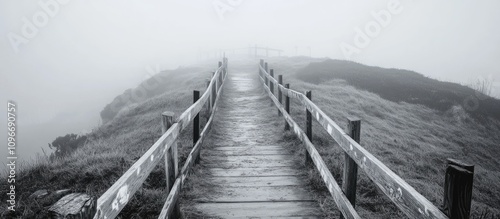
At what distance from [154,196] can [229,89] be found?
11.7m

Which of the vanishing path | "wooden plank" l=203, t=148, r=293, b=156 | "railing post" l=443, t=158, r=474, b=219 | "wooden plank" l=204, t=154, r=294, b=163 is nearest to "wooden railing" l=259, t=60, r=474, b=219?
"railing post" l=443, t=158, r=474, b=219

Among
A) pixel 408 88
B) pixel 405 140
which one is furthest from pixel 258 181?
pixel 408 88

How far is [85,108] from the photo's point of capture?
39.5 m

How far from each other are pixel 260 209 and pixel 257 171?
1.37 meters

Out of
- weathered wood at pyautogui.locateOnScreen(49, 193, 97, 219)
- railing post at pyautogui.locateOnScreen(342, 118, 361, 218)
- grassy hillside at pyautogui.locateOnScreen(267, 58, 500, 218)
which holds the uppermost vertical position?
weathered wood at pyautogui.locateOnScreen(49, 193, 97, 219)

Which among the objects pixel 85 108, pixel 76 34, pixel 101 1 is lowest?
pixel 85 108

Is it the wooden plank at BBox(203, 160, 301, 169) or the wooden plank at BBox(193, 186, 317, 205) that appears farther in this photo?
the wooden plank at BBox(203, 160, 301, 169)

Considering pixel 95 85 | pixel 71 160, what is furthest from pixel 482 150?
pixel 95 85

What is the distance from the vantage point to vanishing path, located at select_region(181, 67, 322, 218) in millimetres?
4020

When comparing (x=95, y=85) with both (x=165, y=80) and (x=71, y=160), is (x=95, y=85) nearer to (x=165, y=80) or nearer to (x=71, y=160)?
(x=165, y=80)

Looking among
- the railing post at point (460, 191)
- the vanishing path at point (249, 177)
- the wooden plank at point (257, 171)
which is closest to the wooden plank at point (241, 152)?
the vanishing path at point (249, 177)

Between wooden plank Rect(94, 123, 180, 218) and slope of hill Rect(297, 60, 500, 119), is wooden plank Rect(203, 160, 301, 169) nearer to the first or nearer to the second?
wooden plank Rect(94, 123, 180, 218)

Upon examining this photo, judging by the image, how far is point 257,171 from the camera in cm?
538

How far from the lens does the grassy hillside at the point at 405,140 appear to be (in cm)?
503
